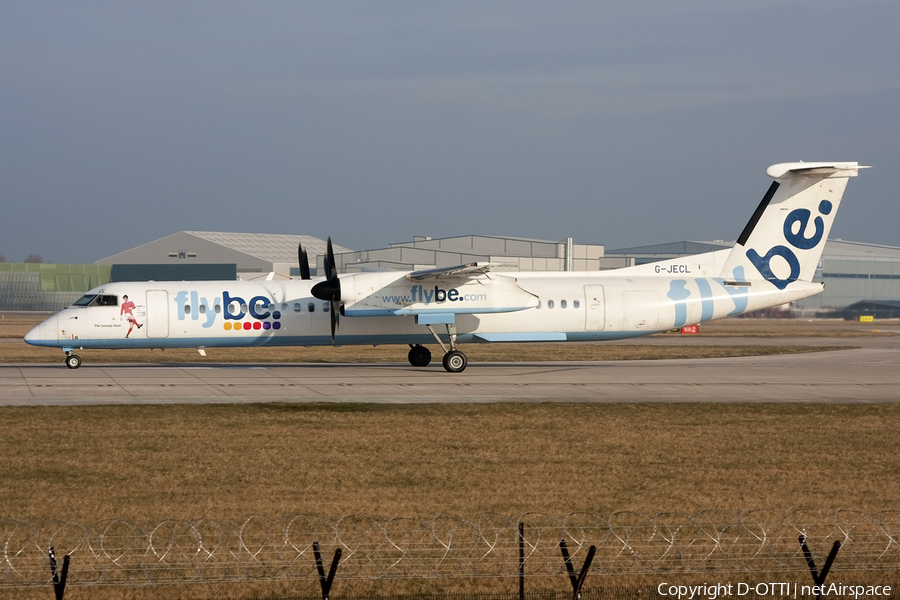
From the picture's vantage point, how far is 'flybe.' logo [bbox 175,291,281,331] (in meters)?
29.5

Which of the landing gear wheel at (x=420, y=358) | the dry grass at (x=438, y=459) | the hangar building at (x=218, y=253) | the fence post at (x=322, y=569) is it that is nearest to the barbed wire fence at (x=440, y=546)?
the dry grass at (x=438, y=459)

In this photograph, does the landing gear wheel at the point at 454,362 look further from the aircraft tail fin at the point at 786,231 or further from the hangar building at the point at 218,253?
the hangar building at the point at 218,253

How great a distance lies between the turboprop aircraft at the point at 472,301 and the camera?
2936cm

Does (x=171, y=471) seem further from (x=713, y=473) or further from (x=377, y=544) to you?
(x=713, y=473)

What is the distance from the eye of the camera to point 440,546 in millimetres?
9750

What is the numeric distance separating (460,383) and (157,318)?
1081 centimetres

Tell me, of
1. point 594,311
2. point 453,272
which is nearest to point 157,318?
point 453,272

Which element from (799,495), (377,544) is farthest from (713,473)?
(377,544)

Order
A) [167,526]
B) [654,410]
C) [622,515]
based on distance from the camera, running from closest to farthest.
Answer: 1. [167,526]
2. [622,515]
3. [654,410]

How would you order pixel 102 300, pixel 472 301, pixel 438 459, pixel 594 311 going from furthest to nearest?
pixel 594 311, pixel 472 301, pixel 102 300, pixel 438 459

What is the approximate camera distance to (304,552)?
376 inches

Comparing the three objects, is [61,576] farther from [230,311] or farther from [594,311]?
[594,311]

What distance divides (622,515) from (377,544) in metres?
3.44

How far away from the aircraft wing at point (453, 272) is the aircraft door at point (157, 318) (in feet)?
27.4
